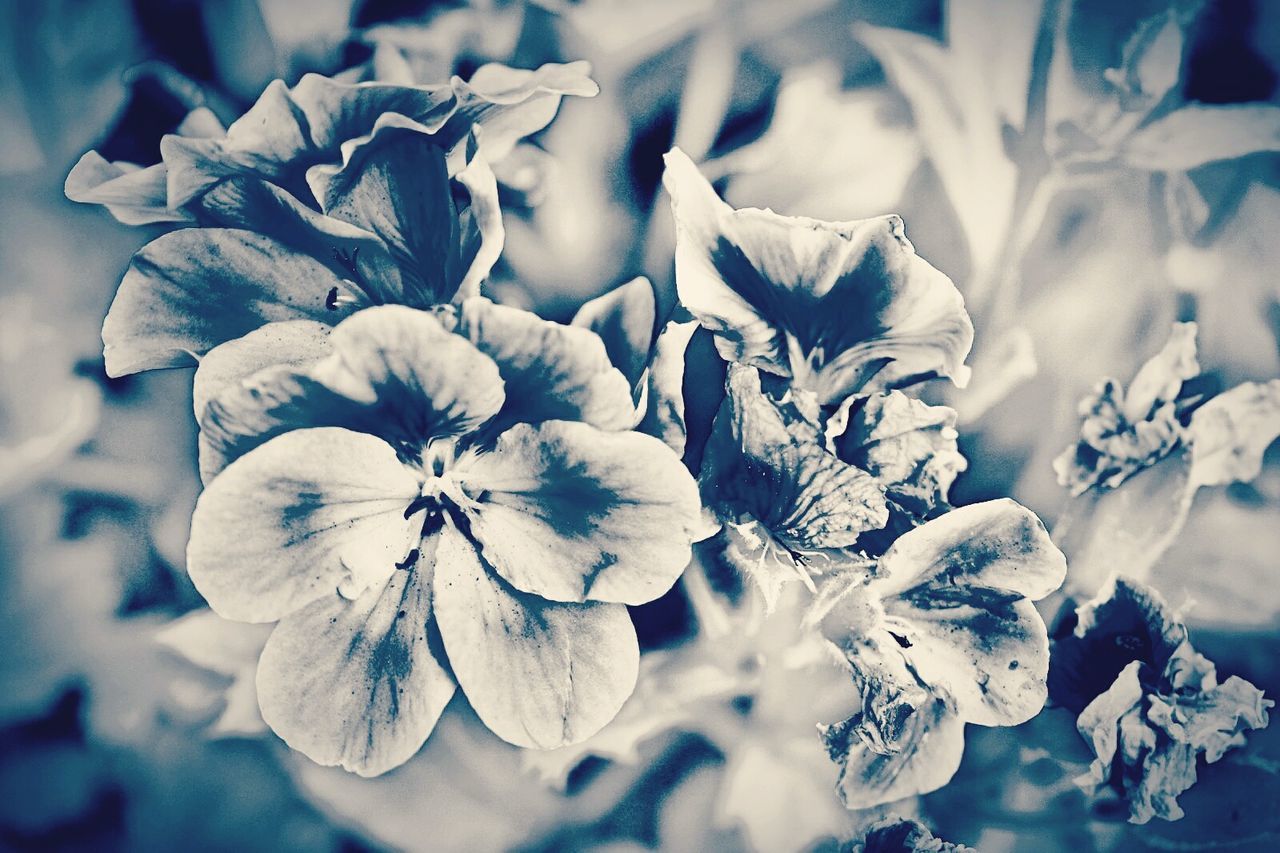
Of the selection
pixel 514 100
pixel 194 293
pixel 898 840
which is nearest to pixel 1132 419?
pixel 898 840

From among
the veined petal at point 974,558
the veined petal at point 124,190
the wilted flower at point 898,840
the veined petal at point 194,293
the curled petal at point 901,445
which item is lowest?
the wilted flower at point 898,840

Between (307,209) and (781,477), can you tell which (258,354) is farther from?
(781,477)

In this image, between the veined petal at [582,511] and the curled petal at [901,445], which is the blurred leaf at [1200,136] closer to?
the curled petal at [901,445]

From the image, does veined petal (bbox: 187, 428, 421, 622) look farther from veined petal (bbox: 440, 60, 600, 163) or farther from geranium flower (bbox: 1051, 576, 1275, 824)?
geranium flower (bbox: 1051, 576, 1275, 824)

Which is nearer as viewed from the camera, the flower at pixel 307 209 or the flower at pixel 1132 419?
the flower at pixel 307 209

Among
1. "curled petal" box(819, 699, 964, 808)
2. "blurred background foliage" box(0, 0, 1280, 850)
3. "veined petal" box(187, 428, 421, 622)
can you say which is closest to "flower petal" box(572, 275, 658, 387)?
"blurred background foliage" box(0, 0, 1280, 850)

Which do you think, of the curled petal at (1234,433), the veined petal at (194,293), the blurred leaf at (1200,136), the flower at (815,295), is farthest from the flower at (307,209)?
the curled petal at (1234,433)

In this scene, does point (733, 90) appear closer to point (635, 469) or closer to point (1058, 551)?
point (635, 469)
